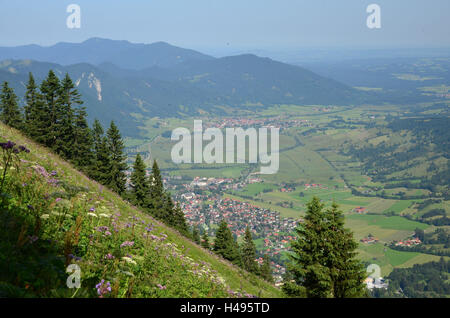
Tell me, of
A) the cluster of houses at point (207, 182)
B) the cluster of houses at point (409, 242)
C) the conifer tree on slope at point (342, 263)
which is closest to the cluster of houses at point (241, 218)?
the cluster of houses at point (207, 182)

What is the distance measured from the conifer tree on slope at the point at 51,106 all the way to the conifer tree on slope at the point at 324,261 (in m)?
33.9

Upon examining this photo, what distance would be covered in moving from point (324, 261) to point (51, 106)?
124ft

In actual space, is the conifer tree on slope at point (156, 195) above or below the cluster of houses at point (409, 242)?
above

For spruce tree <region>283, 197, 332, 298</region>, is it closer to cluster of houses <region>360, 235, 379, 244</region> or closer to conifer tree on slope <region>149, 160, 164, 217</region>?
conifer tree on slope <region>149, 160, 164, 217</region>

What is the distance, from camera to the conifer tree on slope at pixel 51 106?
37.5 metres

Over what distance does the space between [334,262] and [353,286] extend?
3.96 ft

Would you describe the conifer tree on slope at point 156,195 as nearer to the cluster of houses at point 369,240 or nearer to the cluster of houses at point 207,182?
the cluster of houses at point 369,240

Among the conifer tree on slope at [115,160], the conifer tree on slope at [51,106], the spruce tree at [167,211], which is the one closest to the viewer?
the conifer tree on slope at [51,106]

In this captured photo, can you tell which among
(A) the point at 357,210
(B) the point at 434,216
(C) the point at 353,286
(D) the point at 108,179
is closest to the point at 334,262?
(C) the point at 353,286

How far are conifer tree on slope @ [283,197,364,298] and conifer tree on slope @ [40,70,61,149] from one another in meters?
33.9

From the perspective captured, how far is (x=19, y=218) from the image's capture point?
7.37m

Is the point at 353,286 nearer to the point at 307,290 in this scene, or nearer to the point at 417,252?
the point at 307,290

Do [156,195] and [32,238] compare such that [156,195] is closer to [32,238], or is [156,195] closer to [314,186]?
[32,238]

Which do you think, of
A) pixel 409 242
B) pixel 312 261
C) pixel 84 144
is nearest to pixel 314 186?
pixel 409 242
